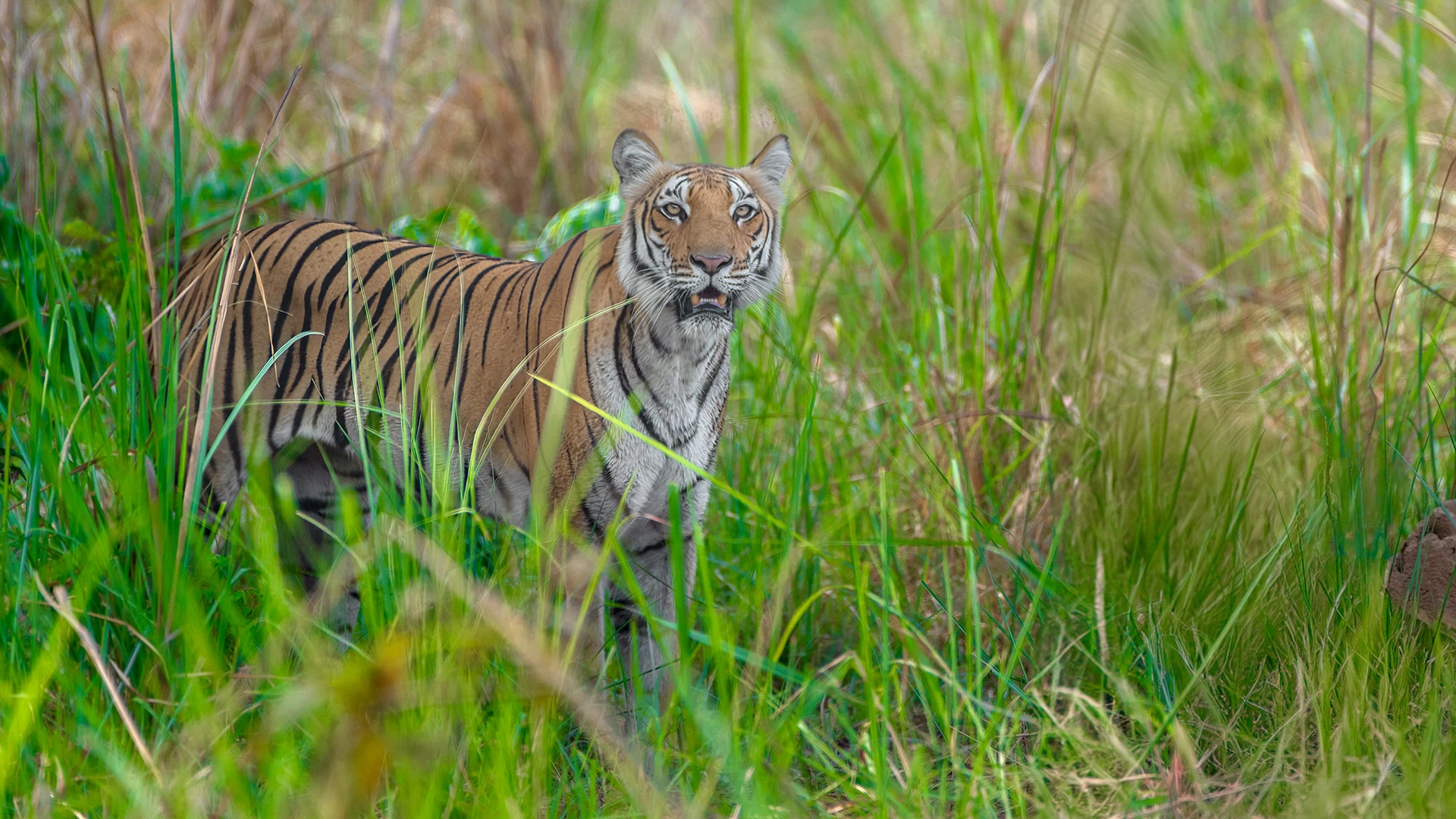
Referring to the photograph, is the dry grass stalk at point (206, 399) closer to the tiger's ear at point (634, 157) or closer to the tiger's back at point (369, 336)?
the tiger's back at point (369, 336)

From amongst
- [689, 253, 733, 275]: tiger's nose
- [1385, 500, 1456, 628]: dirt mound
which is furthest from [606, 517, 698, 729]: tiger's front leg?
[1385, 500, 1456, 628]: dirt mound

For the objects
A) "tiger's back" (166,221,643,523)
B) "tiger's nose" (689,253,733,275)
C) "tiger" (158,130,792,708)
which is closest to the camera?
"tiger's nose" (689,253,733,275)

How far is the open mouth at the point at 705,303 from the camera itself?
8.10 ft

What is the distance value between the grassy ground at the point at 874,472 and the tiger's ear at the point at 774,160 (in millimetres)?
257

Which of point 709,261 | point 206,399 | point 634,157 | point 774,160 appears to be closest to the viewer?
point 206,399

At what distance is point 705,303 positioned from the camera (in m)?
2.47

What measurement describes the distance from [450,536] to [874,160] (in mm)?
3494

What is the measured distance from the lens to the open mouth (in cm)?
247

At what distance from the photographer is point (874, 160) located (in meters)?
5.16

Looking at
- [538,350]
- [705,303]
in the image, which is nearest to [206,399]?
[538,350]

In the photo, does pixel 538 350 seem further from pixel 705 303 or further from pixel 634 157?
pixel 634 157

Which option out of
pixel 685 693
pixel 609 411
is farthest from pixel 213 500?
pixel 685 693

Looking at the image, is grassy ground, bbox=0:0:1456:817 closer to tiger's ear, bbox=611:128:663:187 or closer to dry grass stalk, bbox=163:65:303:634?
dry grass stalk, bbox=163:65:303:634

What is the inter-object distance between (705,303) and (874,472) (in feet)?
3.09
